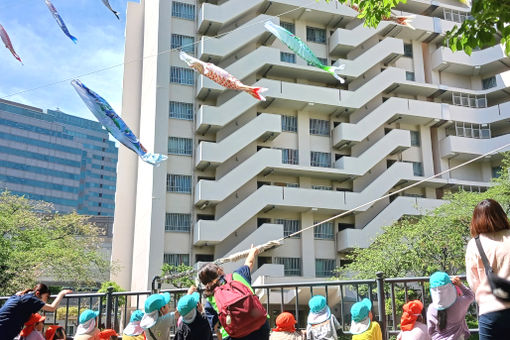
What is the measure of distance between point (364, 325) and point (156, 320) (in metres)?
2.34

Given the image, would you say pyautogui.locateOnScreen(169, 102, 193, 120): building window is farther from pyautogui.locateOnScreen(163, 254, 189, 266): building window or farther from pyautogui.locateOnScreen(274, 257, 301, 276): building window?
pyautogui.locateOnScreen(274, 257, 301, 276): building window

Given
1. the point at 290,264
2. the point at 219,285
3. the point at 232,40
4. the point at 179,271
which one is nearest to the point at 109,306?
the point at 219,285

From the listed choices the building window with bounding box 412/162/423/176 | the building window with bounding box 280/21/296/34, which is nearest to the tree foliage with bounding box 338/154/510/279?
the building window with bounding box 412/162/423/176

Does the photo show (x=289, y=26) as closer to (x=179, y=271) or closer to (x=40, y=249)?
(x=179, y=271)

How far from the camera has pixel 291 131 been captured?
3294cm

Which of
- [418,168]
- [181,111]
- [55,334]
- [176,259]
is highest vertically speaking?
[181,111]

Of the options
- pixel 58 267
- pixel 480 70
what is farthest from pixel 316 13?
pixel 58 267

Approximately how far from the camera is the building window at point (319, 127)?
110 ft

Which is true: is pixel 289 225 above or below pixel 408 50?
below

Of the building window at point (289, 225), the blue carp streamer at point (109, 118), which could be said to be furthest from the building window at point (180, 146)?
the blue carp streamer at point (109, 118)

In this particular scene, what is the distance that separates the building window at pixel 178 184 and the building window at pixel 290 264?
6.46 meters

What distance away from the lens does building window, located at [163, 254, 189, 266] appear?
29.4 metres

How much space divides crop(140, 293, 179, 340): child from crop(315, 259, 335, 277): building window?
84.4 ft

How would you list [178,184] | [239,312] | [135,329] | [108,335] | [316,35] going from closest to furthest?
[239,312]
[135,329]
[108,335]
[178,184]
[316,35]
